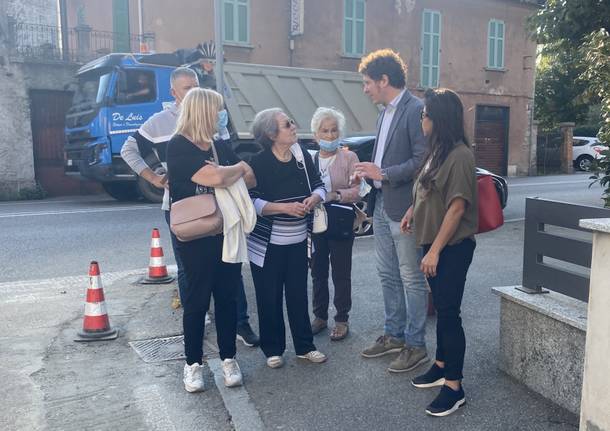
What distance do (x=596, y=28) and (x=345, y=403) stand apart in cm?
824

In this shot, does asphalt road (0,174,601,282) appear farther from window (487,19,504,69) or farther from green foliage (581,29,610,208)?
window (487,19,504,69)

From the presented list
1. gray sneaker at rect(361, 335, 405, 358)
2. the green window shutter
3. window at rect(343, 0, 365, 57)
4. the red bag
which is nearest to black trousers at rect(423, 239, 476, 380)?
the red bag

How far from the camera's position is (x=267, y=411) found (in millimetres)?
3529

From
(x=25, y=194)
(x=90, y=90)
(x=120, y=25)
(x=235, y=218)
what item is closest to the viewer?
(x=235, y=218)

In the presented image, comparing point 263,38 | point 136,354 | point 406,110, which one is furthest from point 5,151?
point 406,110

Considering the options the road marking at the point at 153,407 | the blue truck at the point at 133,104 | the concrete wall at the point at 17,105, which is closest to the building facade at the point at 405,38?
the concrete wall at the point at 17,105

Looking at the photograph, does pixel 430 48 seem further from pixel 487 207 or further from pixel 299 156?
pixel 487 207

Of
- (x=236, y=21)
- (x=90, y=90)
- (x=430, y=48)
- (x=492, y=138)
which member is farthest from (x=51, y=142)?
(x=492, y=138)

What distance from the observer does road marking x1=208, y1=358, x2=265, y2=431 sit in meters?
3.37

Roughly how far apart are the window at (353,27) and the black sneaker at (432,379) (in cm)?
1801

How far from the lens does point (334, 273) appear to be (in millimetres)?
4715

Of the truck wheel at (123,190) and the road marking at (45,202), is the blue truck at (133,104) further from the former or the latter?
the road marking at (45,202)

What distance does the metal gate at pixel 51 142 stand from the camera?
640 inches

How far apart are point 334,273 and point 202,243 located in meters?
1.33
